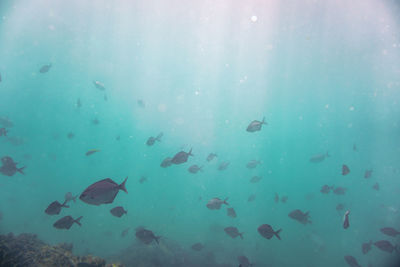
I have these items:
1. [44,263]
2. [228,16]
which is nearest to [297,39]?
[228,16]

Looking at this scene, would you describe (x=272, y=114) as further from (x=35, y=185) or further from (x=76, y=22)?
(x=35, y=185)

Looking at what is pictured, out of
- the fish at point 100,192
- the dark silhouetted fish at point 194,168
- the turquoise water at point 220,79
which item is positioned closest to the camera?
the fish at point 100,192

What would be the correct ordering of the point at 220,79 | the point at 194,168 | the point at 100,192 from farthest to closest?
the point at 220,79
the point at 194,168
the point at 100,192

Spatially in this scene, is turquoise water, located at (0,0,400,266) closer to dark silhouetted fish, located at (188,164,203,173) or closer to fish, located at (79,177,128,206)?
dark silhouetted fish, located at (188,164,203,173)

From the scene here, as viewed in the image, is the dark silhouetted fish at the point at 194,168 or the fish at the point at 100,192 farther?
the dark silhouetted fish at the point at 194,168

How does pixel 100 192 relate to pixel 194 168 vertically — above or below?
below

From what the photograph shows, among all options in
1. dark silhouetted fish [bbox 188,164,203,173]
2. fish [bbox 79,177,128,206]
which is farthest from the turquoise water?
fish [bbox 79,177,128,206]

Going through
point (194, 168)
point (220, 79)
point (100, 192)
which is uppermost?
point (220, 79)

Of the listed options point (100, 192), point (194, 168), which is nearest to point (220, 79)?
point (194, 168)

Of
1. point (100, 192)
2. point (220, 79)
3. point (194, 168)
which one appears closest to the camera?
point (100, 192)

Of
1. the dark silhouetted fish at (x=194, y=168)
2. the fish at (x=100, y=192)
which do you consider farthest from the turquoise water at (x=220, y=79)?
the fish at (x=100, y=192)

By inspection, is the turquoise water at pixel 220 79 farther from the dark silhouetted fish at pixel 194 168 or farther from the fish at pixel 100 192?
the fish at pixel 100 192

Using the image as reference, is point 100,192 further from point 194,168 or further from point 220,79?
point 220,79

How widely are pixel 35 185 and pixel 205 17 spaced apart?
148ft
